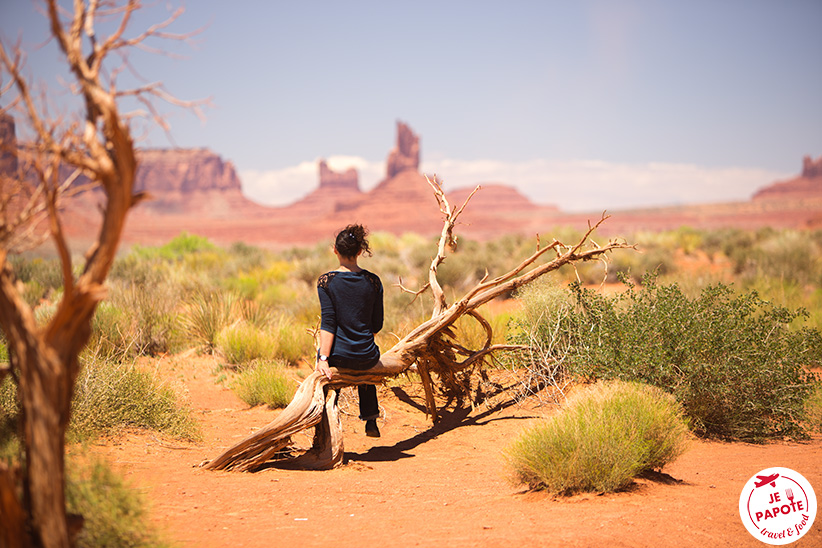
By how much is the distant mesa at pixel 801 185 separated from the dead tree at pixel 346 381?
13274 centimetres

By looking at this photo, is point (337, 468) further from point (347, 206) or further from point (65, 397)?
point (347, 206)

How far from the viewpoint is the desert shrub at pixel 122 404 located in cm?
520

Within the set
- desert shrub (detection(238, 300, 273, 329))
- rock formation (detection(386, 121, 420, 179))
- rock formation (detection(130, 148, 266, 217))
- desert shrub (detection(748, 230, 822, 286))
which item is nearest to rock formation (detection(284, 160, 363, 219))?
rock formation (detection(130, 148, 266, 217))

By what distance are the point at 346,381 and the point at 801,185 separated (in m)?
146

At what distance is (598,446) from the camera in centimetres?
410

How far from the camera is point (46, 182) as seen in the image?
229cm

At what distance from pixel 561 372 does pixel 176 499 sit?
167 inches

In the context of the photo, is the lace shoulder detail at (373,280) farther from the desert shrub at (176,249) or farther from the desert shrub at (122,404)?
the desert shrub at (176,249)

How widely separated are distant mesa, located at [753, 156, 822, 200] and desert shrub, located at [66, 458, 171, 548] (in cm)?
13688

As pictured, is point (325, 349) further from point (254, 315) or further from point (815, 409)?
point (254, 315)

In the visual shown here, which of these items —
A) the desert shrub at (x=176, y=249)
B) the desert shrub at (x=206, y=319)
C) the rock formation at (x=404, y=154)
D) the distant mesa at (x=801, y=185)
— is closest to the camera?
the desert shrub at (x=206, y=319)

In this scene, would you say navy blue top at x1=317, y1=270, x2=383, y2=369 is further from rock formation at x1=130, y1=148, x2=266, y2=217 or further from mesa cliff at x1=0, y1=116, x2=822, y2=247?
rock formation at x1=130, y1=148, x2=266, y2=217

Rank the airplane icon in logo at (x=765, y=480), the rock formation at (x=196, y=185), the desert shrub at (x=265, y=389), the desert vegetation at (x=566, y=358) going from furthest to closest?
the rock formation at (x=196, y=185) < the desert shrub at (x=265, y=389) < the desert vegetation at (x=566, y=358) < the airplane icon in logo at (x=765, y=480)

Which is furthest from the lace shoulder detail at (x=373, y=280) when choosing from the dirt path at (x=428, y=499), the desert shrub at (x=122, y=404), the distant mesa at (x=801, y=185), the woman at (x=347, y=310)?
the distant mesa at (x=801, y=185)
